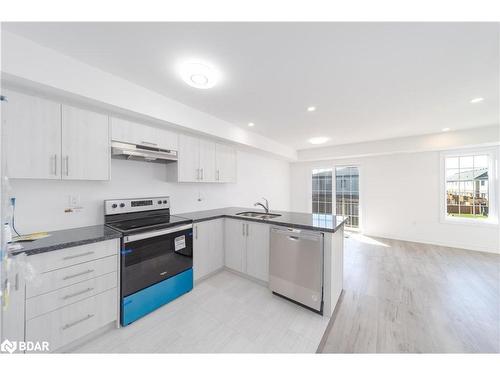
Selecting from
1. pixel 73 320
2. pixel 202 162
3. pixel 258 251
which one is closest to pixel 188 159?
pixel 202 162

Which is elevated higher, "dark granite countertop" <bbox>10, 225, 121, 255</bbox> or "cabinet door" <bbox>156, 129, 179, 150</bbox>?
"cabinet door" <bbox>156, 129, 179, 150</bbox>

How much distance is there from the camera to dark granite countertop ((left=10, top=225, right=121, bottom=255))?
1.29 metres

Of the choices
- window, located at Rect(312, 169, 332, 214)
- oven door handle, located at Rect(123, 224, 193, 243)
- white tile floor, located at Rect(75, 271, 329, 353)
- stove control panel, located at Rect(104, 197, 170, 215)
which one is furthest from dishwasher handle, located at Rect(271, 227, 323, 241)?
window, located at Rect(312, 169, 332, 214)

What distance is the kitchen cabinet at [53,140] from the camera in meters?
1.41

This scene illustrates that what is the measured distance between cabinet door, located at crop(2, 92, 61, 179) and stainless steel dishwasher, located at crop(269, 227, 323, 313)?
2263 millimetres

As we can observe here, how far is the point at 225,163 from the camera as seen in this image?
327cm

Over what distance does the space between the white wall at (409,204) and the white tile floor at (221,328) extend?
13.5ft

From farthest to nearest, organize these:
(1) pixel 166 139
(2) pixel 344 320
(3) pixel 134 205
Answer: (1) pixel 166 139 → (3) pixel 134 205 → (2) pixel 344 320

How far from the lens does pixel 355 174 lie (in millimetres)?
5320

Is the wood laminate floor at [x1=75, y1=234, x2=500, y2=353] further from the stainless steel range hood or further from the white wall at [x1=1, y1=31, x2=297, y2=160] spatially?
the white wall at [x1=1, y1=31, x2=297, y2=160]

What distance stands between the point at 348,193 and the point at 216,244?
448cm

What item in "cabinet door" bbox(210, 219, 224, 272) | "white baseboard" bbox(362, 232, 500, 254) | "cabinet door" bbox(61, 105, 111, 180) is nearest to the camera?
"cabinet door" bbox(61, 105, 111, 180)

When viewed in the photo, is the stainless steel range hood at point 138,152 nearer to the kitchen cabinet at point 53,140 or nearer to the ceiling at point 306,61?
the kitchen cabinet at point 53,140

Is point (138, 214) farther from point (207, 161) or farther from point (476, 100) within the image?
point (476, 100)
